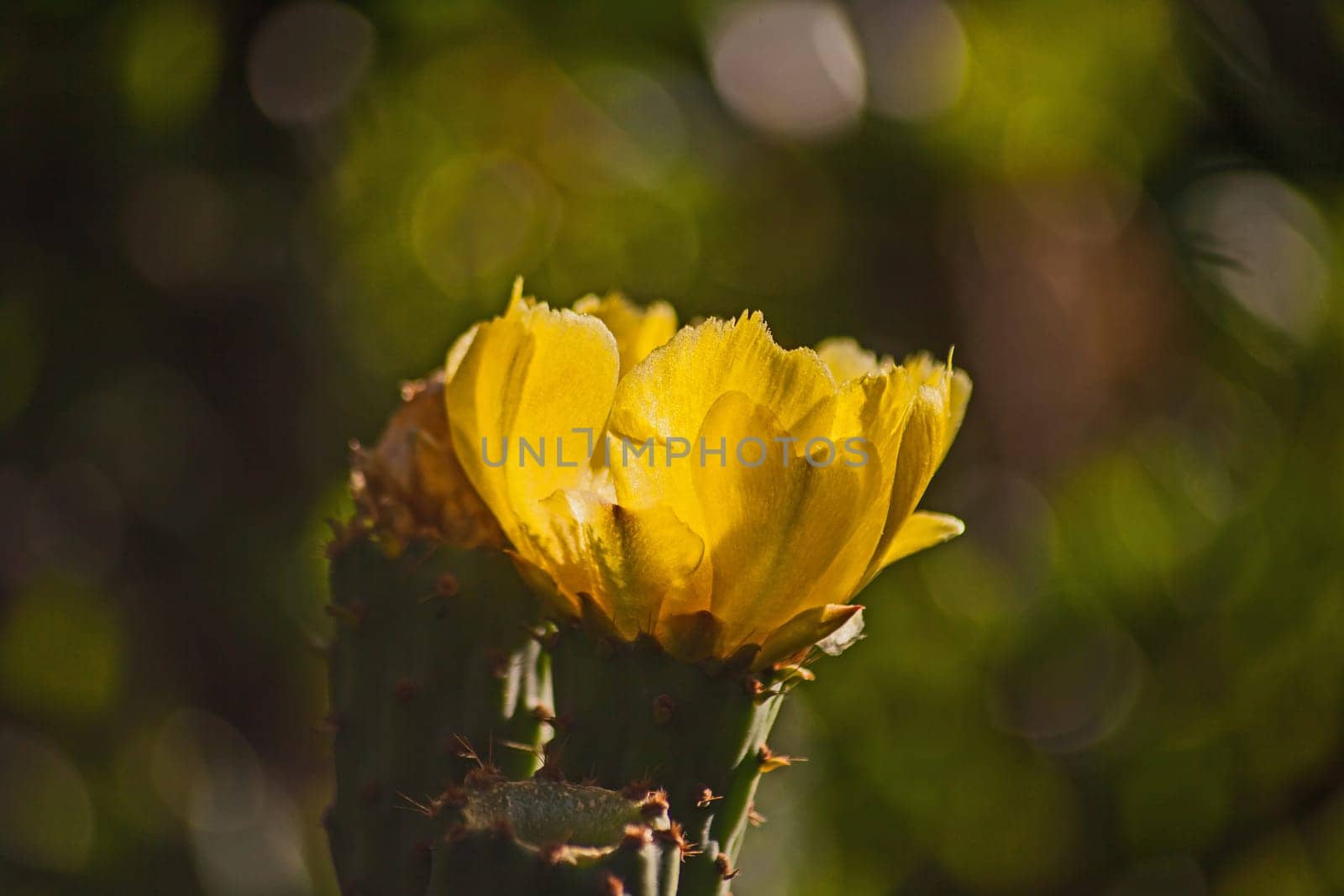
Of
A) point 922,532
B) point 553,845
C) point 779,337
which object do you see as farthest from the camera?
point 779,337

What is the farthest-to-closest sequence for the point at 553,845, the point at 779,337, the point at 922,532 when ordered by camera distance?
1. the point at 779,337
2. the point at 922,532
3. the point at 553,845

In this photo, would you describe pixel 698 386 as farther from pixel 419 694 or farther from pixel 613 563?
pixel 419 694

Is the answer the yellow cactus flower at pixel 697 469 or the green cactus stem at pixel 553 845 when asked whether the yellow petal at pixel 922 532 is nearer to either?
the yellow cactus flower at pixel 697 469

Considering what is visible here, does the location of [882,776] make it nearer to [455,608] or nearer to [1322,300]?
[1322,300]

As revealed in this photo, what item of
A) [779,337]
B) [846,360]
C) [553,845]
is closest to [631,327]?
[846,360]

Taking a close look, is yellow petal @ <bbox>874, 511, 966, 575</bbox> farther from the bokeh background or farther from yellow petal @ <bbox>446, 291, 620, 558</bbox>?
the bokeh background

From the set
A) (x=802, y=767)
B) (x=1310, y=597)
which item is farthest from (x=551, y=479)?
(x=1310, y=597)
